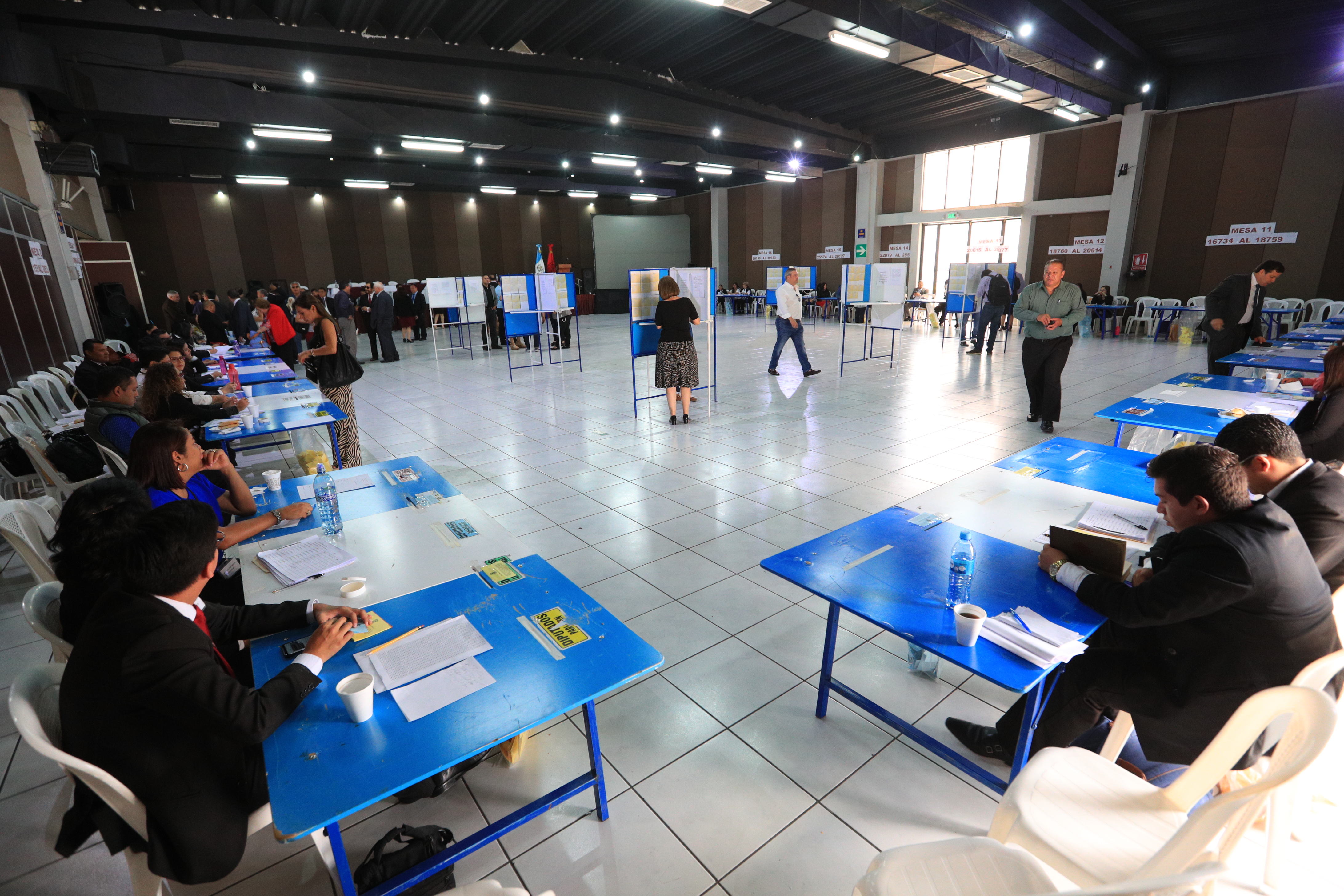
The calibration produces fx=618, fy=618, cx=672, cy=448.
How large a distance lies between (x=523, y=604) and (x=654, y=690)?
990 millimetres

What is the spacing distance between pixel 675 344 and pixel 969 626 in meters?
5.05

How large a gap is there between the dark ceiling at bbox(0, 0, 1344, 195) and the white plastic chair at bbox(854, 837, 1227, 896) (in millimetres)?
7115

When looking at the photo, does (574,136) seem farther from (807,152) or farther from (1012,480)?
(1012,480)

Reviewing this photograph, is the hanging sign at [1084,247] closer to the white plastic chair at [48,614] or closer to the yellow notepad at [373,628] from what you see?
the yellow notepad at [373,628]

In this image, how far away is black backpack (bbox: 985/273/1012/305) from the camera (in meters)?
10.5

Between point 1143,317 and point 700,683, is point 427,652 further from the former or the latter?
point 1143,317

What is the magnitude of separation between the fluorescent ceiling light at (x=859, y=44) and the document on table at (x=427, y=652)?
824cm

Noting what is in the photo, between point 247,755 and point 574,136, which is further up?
point 574,136

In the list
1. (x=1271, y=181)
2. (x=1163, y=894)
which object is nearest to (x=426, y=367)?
(x=1163, y=894)

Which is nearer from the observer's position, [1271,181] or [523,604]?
[523,604]

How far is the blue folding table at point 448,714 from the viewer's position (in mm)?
1287

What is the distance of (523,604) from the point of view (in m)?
1.94

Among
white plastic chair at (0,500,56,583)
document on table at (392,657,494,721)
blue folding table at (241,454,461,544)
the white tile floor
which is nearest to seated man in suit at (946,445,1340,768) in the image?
the white tile floor

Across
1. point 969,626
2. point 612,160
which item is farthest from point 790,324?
point 969,626
